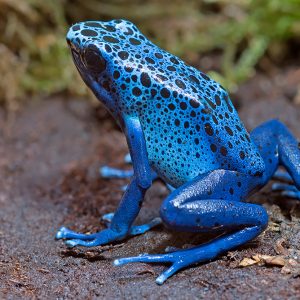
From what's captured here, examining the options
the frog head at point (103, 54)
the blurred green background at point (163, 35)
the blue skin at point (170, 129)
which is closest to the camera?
the blue skin at point (170, 129)

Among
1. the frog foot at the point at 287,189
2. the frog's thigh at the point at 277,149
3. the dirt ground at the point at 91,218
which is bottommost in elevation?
the dirt ground at the point at 91,218

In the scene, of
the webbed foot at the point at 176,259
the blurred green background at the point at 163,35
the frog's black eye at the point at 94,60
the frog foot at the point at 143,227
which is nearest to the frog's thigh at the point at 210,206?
the webbed foot at the point at 176,259

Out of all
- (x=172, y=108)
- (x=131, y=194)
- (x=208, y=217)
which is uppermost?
(x=172, y=108)

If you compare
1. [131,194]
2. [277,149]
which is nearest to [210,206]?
[131,194]

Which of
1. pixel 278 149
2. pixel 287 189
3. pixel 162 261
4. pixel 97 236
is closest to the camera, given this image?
pixel 162 261

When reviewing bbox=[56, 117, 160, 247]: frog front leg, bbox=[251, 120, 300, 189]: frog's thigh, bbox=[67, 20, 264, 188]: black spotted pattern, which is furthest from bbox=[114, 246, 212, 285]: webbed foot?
bbox=[251, 120, 300, 189]: frog's thigh

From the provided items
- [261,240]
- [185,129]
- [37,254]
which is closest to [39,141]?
[37,254]

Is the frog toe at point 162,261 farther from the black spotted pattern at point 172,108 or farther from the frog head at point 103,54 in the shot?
the frog head at point 103,54

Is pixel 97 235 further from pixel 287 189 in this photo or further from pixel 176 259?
pixel 287 189
